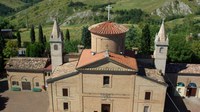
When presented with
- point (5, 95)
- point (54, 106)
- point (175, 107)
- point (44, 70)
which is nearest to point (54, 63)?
point (44, 70)

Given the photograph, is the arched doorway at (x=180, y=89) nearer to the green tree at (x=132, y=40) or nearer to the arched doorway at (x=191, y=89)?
the arched doorway at (x=191, y=89)

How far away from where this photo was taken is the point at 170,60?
5372cm

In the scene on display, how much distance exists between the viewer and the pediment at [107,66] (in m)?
36.2

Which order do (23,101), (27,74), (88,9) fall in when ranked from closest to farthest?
1. (23,101)
2. (27,74)
3. (88,9)

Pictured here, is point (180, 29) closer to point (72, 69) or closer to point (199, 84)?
point (199, 84)

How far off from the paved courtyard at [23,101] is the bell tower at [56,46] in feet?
22.6

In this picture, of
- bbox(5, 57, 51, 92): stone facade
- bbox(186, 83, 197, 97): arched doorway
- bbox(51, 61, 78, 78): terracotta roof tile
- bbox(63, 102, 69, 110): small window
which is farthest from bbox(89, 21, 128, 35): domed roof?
bbox(186, 83, 197, 97): arched doorway

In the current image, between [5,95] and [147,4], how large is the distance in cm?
11033

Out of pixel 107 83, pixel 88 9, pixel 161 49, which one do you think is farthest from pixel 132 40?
pixel 88 9

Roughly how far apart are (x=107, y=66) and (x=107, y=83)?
2.94 m

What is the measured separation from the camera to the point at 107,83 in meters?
38.0

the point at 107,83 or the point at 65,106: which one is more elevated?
the point at 107,83

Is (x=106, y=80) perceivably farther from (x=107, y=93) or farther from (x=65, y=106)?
(x=65, y=106)

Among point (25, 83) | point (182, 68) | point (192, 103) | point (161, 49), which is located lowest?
point (192, 103)
